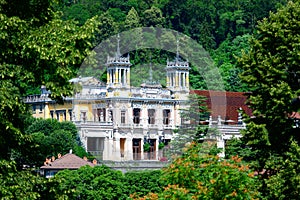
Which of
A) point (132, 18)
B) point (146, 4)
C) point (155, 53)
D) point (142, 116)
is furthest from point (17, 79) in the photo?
point (146, 4)

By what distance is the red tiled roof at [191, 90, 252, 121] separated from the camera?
63375 millimetres

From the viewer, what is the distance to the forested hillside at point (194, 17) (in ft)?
278

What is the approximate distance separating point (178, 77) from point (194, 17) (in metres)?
33.7

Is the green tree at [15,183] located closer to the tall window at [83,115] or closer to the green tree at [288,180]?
the green tree at [288,180]

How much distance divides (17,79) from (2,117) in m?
0.67

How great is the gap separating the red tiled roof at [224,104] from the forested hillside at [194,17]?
13.6m

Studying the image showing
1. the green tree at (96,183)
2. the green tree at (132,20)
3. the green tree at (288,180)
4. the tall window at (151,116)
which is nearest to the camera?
the green tree at (288,180)

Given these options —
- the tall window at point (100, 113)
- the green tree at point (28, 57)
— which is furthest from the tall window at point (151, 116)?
the green tree at point (28, 57)

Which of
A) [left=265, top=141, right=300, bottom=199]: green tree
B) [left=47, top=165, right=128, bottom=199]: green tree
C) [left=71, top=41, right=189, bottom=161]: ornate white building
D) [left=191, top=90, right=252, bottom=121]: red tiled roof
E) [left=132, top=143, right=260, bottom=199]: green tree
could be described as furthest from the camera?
[left=191, top=90, right=252, bottom=121]: red tiled roof

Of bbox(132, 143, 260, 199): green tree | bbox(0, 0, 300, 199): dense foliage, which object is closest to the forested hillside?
bbox(0, 0, 300, 199): dense foliage

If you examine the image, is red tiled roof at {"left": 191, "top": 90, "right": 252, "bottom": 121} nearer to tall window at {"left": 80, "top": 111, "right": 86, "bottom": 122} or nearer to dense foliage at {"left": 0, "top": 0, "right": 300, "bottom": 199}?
tall window at {"left": 80, "top": 111, "right": 86, "bottom": 122}

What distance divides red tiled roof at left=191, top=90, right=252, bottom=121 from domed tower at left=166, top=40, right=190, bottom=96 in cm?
78

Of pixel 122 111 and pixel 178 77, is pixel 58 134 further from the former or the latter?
pixel 178 77

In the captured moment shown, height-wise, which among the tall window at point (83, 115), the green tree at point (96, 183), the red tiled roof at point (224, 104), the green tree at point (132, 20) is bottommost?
the green tree at point (96, 183)
